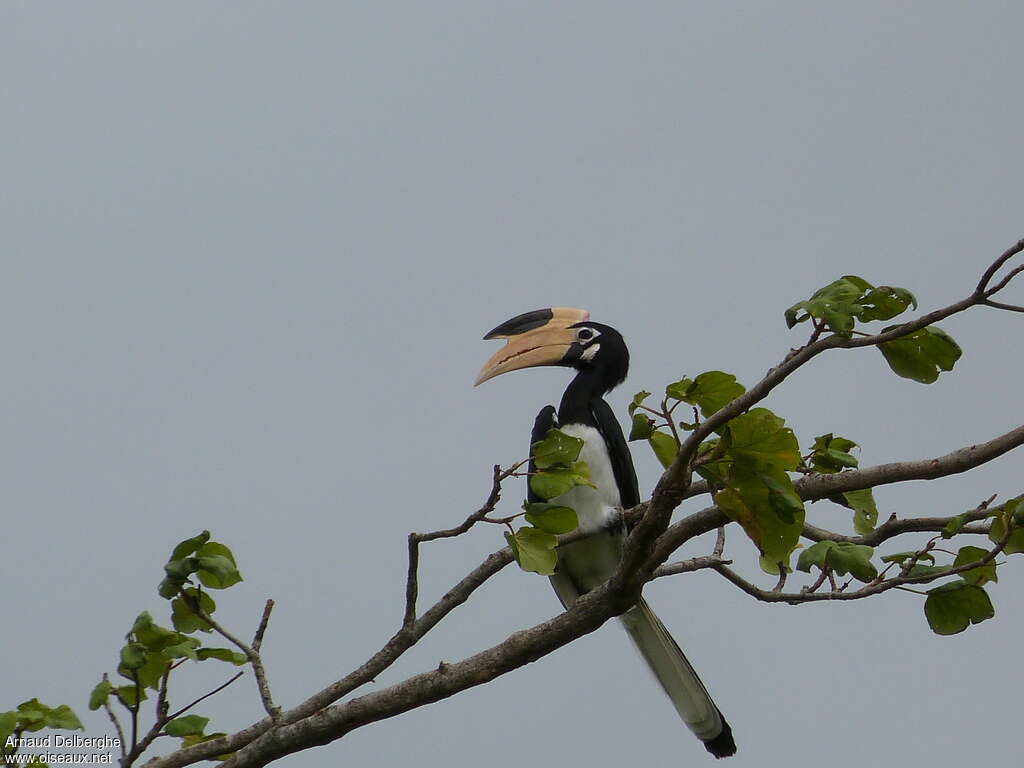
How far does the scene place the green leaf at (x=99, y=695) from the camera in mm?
3113

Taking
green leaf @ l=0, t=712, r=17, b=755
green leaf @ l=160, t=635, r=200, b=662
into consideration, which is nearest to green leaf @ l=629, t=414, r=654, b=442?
green leaf @ l=160, t=635, r=200, b=662

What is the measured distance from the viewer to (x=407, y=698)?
316 cm

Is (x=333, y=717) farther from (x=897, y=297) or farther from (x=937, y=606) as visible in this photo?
(x=897, y=297)

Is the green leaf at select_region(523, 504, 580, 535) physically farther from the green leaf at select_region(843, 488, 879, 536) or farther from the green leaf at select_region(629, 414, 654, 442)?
the green leaf at select_region(843, 488, 879, 536)

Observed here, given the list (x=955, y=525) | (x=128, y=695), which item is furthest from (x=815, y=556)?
(x=128, y=695)

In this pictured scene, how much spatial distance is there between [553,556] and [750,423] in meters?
0.62

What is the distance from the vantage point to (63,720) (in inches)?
127

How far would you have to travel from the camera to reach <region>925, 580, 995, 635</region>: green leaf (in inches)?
114

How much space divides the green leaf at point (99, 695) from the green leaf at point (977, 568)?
6.58 feet

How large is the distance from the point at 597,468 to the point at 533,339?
2.27 ft

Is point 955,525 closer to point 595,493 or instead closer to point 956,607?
point 956,607

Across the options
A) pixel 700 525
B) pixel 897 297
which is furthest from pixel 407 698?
pixel 897 297

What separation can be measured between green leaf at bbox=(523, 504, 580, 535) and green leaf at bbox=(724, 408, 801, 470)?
1.56ft

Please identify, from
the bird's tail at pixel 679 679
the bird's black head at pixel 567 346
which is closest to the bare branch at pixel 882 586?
the bird's tail at pixel 679 679
